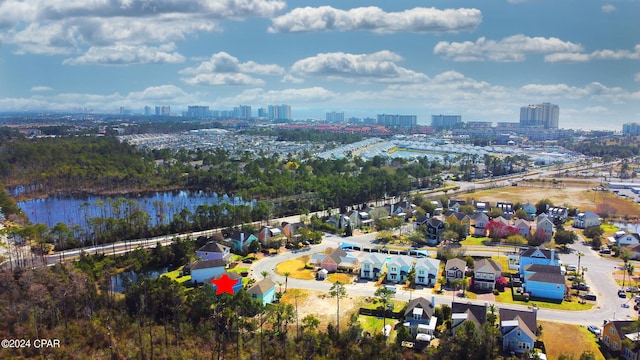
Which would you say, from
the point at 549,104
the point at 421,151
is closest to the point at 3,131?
the point at 421,151

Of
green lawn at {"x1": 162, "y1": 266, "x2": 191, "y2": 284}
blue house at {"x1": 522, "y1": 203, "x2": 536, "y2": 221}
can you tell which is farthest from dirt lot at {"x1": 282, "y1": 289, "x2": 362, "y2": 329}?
blue house at {"x1": 522, "y1": 203, "x2": 536, "y2": 221}

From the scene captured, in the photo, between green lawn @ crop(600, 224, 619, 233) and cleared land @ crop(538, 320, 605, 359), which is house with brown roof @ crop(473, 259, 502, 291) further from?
green lawn @ crop(600, 224, 619, 233)

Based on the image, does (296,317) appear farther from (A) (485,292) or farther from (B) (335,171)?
(B) (335,171)

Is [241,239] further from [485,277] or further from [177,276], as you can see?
[485,277]

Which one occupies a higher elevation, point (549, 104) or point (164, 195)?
point (549, 104)

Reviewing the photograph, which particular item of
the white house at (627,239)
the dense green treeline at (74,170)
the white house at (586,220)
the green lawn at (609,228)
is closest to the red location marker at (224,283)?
the white house at (627,239)

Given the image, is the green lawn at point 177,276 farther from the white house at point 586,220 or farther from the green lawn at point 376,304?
the white house at point 586,220

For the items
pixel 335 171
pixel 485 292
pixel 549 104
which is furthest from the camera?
pixel 549 104
